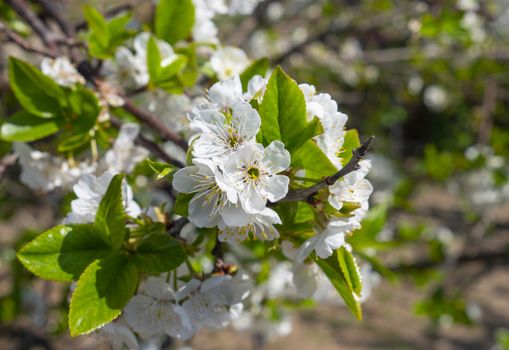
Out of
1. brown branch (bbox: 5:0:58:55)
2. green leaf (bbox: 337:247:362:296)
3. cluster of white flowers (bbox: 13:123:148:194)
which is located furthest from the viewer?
brown branch (bbox: 5:0:58:55)

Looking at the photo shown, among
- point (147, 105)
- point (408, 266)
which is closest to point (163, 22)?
point (147, 105)

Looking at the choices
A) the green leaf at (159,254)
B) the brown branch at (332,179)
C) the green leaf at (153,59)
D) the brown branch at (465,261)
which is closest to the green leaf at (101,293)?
the green leaf at (159,254)

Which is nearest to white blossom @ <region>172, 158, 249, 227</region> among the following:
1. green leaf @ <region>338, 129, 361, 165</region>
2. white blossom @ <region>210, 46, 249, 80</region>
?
green leaf @ <region>338, 129, 361, 165</region>

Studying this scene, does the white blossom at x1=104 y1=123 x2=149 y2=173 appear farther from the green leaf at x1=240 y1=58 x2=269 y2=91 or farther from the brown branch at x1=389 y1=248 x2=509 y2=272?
the brown branch at x1=389 y1=248 x2=509 y2=272

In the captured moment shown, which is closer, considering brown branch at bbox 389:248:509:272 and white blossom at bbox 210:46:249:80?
white blossom at bbox 210:46:249:80

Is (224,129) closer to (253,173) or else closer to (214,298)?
(253,173)

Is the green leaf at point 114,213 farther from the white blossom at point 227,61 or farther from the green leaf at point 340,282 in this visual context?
the white blossom at point 227,61

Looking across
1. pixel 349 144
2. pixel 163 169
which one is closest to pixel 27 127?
pixel 163 169
